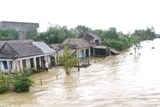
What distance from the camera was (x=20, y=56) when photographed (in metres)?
28.0

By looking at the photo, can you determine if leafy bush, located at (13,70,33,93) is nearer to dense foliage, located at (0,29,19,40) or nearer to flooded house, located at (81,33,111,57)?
flooded house, located at (81,33,111,57)

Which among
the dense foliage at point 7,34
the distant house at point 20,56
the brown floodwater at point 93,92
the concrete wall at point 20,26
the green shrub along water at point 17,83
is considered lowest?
the brown floodwater at point 93,92

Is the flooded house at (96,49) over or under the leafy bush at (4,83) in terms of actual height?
Answer: over

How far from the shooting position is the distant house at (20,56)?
92.2ft

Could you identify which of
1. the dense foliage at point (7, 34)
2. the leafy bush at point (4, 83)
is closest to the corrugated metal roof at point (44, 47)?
the leafy bush at point (4, 83)

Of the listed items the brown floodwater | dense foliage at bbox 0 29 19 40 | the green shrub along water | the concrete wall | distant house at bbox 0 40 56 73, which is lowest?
the brown floodwater

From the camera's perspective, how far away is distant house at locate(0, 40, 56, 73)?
28098 mm

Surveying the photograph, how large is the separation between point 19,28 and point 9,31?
889cm

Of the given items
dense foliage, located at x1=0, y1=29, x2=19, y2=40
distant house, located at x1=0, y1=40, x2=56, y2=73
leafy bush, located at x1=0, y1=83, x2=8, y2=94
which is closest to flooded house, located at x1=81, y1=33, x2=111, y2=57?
dense foliage, located at x1=0, y1=29, x2=19, y2=40

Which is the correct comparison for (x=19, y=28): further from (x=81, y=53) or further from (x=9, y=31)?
(x=81, y=53)

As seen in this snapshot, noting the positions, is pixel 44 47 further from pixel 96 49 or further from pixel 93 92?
pixel 96 49

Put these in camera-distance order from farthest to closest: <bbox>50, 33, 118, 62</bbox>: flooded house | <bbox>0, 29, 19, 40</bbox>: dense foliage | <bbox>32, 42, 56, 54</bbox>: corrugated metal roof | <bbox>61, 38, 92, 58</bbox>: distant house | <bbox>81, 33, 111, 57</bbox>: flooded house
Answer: <bbox>0, 29, 19, 40</bbox>: dense foliage < <bbox>81, 33, 111, 57</bbox>: flooded house < <bbox>50, 33, 118, 62</bbox>: flooded house < <bbox>61, 38, 92, 58</bbox>: distant house < <bbox>32, 42, 56, 54</bbox>: corrugated metal roof

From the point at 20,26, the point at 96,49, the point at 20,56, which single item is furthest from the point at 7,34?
the point at 20,56

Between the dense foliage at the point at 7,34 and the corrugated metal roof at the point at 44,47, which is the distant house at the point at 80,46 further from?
the dense foliage at the point at 7,34
